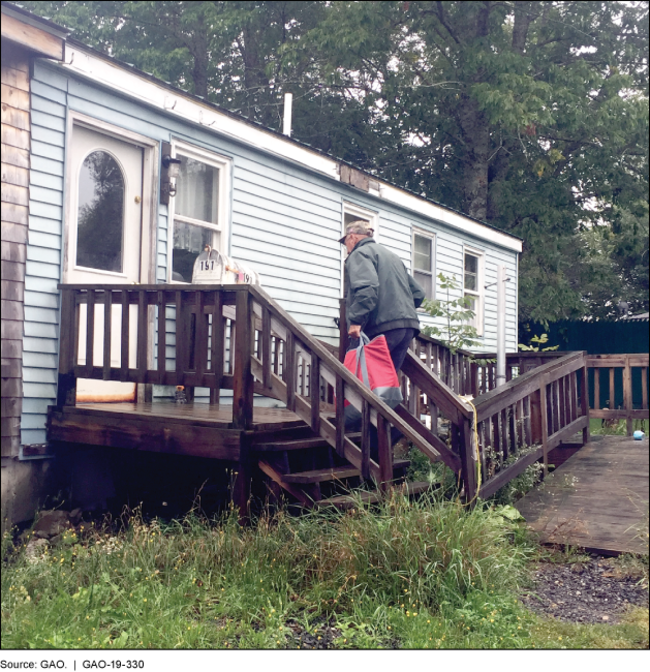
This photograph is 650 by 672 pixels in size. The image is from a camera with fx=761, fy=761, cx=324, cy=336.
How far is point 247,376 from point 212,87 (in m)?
17.1

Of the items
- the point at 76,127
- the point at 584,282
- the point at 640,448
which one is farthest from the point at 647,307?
the point at 76,127

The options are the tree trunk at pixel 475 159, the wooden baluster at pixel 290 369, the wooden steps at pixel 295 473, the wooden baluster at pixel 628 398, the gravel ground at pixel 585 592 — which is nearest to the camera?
the gravel ground at pixel 585 592

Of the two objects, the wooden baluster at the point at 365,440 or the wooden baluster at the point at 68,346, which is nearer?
the wooden baluster at the point at 365,440

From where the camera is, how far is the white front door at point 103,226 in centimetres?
604

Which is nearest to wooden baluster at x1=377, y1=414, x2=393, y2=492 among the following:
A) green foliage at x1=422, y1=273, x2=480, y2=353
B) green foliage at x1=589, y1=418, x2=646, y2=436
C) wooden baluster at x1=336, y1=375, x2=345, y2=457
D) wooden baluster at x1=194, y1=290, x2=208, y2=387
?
wooden baluster at x1=336, y1=375, x2=345, y2=457

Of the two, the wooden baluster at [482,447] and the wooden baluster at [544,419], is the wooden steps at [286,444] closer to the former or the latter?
the wooden baluster at [482,447]

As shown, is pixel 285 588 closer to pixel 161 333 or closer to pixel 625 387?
pixel 161 333

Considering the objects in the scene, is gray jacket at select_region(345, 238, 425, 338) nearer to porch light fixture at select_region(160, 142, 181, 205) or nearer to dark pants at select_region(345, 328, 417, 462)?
dark pants at select_region(345, 328, 417, 462)

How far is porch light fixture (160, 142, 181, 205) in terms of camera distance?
22.1ft

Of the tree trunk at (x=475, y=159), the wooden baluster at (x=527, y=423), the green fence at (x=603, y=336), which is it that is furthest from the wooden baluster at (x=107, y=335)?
the green fence at (x=603, y=336)

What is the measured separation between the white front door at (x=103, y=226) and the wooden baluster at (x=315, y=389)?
2099 mm

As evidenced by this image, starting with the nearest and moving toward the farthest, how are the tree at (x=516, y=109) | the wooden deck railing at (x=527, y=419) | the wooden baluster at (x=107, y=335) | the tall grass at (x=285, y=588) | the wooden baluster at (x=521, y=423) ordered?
the tall grass at (x=285, y=588)
the wooden baluster at (x=107, y=335)
the wooden deck railing at (x=527, y=419)
the wooden baluster at (x=521, y=423)
the tree at (x=516, y=109)

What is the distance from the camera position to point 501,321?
7.73 metres

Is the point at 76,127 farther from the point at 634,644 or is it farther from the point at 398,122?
the point at 398,122
